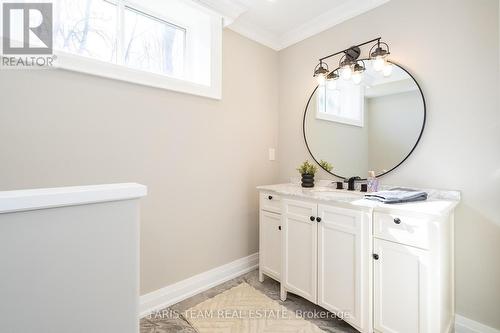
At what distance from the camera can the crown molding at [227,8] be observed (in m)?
2.02

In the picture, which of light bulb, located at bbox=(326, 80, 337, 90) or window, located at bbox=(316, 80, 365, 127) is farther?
light bulb, located at bbox=(326, 80, 337, 90)

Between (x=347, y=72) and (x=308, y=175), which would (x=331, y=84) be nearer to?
(x=347, y=72)

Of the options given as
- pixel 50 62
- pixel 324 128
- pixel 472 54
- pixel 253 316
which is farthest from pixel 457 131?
pixel 50 62

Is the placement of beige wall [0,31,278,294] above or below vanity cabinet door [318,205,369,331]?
above

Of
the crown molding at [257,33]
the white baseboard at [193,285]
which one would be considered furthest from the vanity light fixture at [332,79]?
the white baseboard at [193,285]

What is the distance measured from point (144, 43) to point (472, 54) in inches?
95.1

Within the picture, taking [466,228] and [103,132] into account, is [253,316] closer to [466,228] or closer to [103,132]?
[466,228]

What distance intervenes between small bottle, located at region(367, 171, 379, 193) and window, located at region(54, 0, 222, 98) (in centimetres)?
154

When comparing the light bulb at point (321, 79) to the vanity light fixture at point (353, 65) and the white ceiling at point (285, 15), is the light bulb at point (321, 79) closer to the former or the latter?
the vanity light fixture at point (353, 65)

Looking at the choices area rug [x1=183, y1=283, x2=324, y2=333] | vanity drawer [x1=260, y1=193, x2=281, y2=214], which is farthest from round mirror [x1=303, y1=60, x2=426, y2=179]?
area rug [x1=183, y1=283, x2=324, y2=333]

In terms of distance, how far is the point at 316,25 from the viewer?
7.65 ft

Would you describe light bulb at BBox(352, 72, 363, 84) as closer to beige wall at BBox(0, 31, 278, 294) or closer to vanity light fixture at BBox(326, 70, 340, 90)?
vanity light fixture at BBox(326, 70, 340, 90)

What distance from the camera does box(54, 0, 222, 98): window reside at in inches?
64.0

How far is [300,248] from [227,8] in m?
2.17
